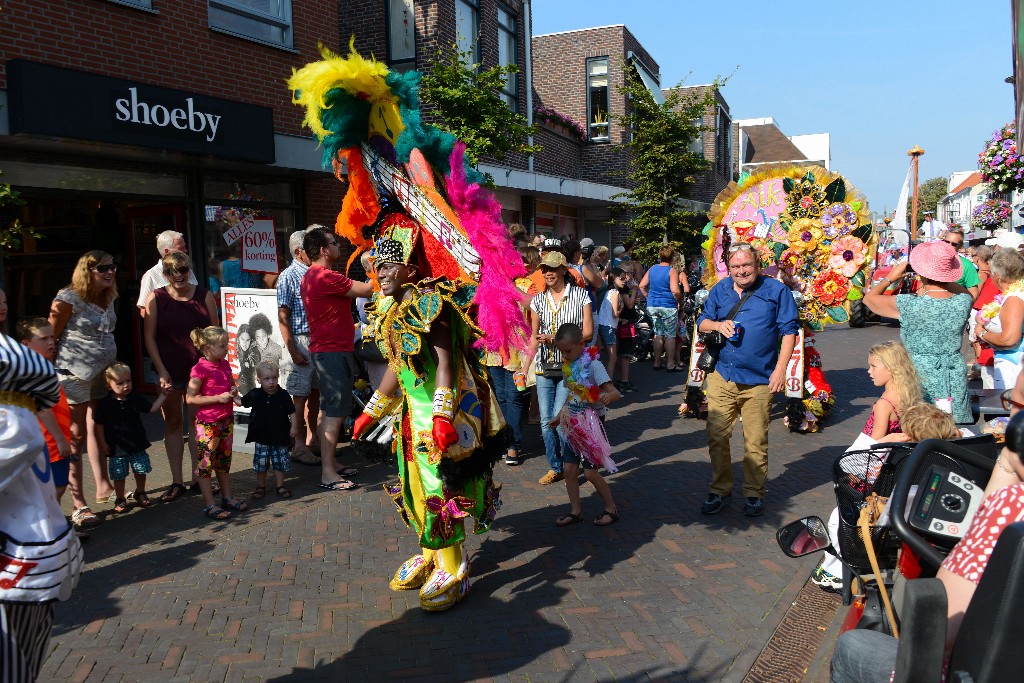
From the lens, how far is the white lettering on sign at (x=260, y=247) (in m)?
10.8

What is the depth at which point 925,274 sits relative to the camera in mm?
5570

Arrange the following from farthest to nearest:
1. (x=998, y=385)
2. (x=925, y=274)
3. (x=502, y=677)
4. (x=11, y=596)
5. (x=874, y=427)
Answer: (x=998, y=385)
(x=925, y=274)
(x=874, y=427)
(x=502, y=677)
(x=11, y=596)

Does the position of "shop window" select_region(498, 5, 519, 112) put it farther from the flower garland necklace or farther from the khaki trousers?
the khaki trousers

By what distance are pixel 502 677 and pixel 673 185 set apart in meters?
18.3

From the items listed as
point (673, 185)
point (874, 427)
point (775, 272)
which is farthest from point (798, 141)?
point (874, 427)

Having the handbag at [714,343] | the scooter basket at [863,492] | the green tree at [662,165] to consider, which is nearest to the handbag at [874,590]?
the scooter basket at [863,492]

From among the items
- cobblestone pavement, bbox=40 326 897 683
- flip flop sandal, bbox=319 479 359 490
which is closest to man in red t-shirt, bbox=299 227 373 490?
flip flop sandal, bbox=319 479 359 490

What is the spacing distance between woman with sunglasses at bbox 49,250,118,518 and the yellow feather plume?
248cm

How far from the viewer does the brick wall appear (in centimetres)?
814

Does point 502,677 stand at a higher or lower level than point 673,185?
lower

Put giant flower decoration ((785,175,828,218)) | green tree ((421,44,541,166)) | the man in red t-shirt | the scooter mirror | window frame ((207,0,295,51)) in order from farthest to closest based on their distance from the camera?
1. window frame ((207,0,295,51))
2. green tree ((421,44,541,166))
3. giant flower decoration ((785,175,828,218))
4. the man in red t-shirt
5. the scooter mirror

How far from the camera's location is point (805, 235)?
27.4 feet

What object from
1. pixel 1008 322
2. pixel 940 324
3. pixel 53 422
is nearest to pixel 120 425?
pixel 53 422

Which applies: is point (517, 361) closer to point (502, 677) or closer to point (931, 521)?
point (502, 677)
